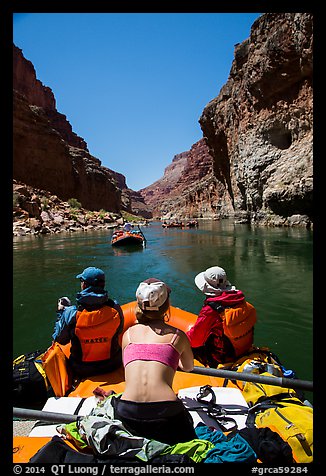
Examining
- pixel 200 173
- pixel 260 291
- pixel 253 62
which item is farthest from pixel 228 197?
pixel 200 173

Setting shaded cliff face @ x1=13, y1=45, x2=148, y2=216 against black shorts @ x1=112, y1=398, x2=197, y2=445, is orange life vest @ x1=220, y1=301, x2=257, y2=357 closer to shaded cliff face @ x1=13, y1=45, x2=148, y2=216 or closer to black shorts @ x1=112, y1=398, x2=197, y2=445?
black shorts @ x1=112, y1=398, x2=197, y2=445

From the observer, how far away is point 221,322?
322 cm

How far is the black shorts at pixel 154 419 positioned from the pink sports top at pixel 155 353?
207mm

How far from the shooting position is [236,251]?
615 inches

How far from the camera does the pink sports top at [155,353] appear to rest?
5.58ft

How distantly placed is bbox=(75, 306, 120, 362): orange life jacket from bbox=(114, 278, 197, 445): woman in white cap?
4.33ft

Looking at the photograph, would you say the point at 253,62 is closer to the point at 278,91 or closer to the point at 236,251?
the point at 278,91

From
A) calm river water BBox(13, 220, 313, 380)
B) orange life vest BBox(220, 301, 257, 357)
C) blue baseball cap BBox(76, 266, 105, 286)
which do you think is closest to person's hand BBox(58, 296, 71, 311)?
blue baseball cap BBox(76, 266, 105, 286)

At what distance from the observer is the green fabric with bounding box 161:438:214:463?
158cm

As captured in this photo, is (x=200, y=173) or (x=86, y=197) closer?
(x=86, y=197)

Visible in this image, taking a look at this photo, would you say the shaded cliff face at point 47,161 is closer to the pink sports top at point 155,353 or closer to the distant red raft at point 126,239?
the distant red raft at point 126,239

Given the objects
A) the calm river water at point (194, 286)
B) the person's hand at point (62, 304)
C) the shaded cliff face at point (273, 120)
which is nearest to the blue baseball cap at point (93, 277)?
the person's hand at point (62, 304)

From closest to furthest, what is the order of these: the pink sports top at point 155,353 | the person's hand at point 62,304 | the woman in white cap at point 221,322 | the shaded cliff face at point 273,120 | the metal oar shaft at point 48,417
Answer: the pink sports top at point 155,353
the metal oar shaft at point 48,417
the woman in white cap at point 221,322
the person's hand at point 62,304
the shaded cliff face at point 273,120
